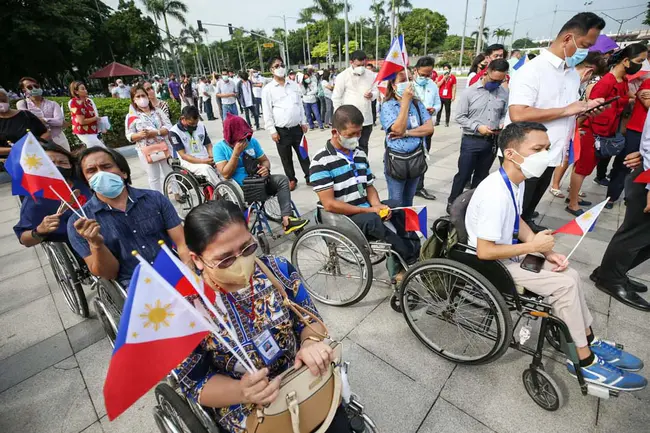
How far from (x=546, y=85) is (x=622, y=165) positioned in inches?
80.6

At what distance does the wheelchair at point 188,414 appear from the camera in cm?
122

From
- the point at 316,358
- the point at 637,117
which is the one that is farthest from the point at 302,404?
the point at 637,117

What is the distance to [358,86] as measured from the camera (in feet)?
17.8

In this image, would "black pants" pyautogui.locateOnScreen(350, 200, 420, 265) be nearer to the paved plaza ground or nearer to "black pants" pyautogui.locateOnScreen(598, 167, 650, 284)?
A: the paved plaza ground

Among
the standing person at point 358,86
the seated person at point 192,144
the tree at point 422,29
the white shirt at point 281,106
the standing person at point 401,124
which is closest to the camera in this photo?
the standing person at point 401,124

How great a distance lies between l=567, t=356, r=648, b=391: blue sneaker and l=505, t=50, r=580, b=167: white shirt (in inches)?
65.2

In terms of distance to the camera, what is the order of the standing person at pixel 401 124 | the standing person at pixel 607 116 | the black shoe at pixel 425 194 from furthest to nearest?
the black shoe at pixel 425 194
the standing person at pixel 607 116
the standing person at pixel 401 124

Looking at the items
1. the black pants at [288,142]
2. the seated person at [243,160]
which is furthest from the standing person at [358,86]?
the seated person at [243,160]

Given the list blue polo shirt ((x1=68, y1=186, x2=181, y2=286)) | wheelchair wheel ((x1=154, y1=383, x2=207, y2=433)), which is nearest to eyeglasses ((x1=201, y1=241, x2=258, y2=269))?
wheelchair wheel ((x1=154, y1=383, x2=207, y2=433))

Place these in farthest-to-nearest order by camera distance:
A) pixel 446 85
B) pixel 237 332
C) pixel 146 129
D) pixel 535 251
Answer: pixel 446 85
pixel 146 129
pixel 535 251
pixel 237 332

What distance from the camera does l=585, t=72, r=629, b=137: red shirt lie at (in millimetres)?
3678

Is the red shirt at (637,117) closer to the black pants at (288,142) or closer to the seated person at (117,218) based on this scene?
the black pants at (288,142)

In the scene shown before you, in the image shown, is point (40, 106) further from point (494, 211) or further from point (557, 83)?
point (557, 83)

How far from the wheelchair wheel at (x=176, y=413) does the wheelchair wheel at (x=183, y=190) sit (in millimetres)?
2984
